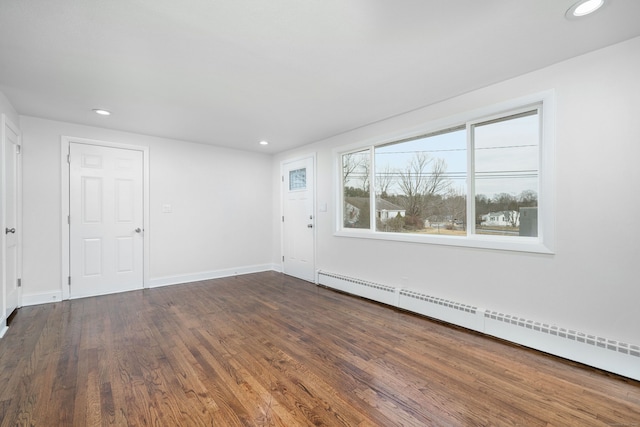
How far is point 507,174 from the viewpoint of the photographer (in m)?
2.80

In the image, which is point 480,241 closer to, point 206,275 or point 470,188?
point 470,188

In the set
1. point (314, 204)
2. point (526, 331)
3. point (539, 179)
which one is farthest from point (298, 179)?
point (526, 331)

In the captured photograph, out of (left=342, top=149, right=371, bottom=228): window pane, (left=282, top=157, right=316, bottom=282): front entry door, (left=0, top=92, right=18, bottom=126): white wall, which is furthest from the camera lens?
(left=282, top=157, right=316, bottom=282): front entry door

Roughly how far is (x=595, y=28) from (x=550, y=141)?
2.65ft

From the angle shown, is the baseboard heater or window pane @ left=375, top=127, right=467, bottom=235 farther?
window pane @ left=375, top=127, right=467, bottom=235

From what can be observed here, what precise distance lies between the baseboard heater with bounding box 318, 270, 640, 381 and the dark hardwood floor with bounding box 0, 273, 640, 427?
89 mm

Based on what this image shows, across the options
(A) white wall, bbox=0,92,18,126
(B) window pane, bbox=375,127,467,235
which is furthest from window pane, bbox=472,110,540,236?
(A) white wall, bbox=0,92,18,126

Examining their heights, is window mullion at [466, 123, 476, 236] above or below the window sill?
above

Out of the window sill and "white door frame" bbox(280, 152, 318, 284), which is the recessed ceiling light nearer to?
the window sill

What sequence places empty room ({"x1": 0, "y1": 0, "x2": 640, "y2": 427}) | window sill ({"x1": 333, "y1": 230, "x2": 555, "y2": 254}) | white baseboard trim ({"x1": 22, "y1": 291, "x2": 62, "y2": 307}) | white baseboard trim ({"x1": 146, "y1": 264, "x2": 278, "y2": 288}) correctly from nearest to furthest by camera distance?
empty room ({"x1": 0, "y1": 0, "x2": 640, "y2": 427}), window sill ({"x1": 333, "y1": 230, "x2": 555, "y2": 254}), white baseboard trim ({"x1": 22, "y1": 291, "x2": 62, "y2": 307}), white baseboard trim ({"x1": 146, "y1": 264, "x2": 278, "y2": 288})

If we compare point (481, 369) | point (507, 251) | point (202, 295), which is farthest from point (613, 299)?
point (202, 295)

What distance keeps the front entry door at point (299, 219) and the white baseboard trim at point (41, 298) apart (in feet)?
11.0

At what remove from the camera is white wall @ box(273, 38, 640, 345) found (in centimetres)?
210

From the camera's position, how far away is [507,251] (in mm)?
2691
